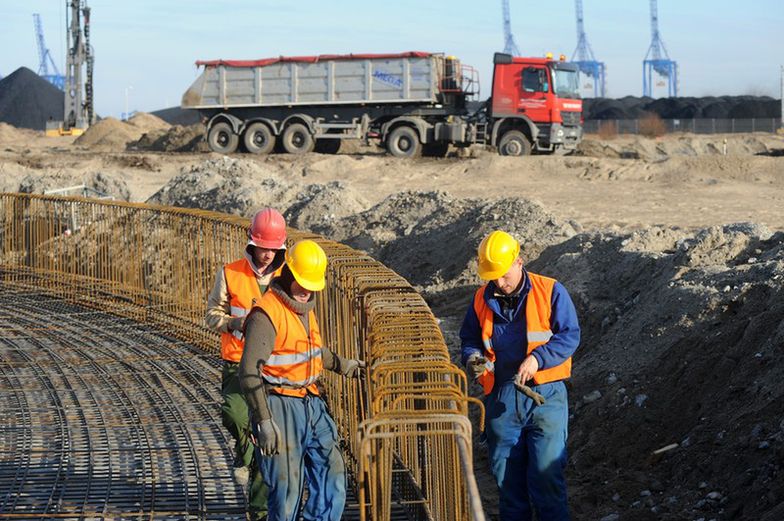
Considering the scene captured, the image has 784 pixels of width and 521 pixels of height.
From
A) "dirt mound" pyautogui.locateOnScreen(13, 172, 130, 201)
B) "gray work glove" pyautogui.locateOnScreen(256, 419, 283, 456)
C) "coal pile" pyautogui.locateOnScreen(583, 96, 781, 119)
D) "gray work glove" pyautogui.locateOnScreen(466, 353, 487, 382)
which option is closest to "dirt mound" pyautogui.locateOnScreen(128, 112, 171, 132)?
"coal pile" pyautogui.locateOnScreen(583, 96, 781, 119)

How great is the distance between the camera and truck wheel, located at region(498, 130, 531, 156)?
98.3 feet

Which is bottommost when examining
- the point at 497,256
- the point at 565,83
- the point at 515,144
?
the point at 497,256

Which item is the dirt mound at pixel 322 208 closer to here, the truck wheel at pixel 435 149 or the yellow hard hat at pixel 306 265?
the yellow hard hat at pixel 306 265

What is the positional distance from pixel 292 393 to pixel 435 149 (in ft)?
90.4

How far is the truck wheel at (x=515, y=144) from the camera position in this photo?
2997 centimetres

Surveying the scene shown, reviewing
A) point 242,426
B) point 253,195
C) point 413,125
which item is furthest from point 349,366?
point 413,125

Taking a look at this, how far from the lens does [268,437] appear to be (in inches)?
187

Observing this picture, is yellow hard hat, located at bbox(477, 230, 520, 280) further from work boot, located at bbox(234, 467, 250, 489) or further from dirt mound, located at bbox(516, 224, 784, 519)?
work boot, located at bbox(234, 467, 250, 489)

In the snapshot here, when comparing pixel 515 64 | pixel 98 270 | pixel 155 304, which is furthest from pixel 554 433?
pixel 515 64

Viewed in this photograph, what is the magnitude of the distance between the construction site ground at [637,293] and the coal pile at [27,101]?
48388mm

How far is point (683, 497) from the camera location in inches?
275

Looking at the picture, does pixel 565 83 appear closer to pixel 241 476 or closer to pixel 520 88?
pixel 520 88

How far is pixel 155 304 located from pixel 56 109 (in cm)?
6457

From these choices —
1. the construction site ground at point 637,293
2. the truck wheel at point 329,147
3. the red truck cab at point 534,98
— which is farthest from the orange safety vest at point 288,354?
the truck wheel at point 329,147
